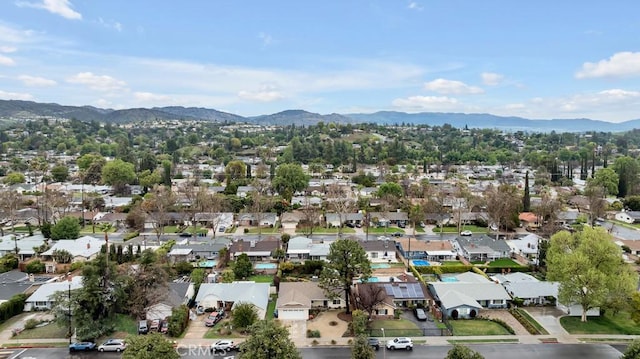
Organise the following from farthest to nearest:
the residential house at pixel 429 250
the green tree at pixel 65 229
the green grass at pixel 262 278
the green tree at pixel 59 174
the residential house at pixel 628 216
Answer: the green tree at pixel 59 174 < the residential house at pixel 628 216 < the green tree at pixel 65 229 < the residential house at pixel 429 250 < the green grass at pixel 262 278

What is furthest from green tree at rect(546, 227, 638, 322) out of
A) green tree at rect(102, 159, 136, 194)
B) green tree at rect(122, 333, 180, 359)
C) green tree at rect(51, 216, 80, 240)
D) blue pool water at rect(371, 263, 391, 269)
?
green tree at rect(102, 159, 136, 194)

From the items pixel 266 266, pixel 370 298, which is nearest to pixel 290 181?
pixel 266 266

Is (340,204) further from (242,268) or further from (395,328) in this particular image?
(395,328)

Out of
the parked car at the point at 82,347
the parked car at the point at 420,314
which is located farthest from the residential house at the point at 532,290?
the parked car at the point at 82,347

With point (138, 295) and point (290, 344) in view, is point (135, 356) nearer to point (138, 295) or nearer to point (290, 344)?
point (290, 344)

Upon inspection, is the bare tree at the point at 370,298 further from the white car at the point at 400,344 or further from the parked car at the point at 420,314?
the white car at the point at 400,344

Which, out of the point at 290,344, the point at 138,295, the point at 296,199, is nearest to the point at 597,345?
the point at 290,344
